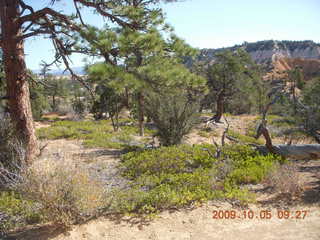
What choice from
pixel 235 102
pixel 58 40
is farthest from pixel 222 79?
pixel 58 40

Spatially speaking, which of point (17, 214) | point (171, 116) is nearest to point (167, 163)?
point (17, 214)

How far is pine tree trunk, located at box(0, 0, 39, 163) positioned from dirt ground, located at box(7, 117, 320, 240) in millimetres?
2387

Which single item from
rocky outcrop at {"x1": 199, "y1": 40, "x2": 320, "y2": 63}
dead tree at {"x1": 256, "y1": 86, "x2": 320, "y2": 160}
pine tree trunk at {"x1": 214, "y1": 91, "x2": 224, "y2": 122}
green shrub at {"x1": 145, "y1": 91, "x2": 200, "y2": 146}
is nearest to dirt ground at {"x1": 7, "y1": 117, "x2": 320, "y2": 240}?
dead tree at {"x1": 256, "y1": 86, "x2": 320, "y2": 160}

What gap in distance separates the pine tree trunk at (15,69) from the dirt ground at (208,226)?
2387mm

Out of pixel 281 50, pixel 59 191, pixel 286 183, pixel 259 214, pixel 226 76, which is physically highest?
pixel 281 50

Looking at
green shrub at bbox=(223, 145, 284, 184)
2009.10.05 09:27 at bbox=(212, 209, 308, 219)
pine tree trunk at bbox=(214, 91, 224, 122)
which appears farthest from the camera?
pine tree trunk at bbox=(214, 91, 224, 122)

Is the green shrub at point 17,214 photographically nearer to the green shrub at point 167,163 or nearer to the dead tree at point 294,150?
the green shrub at point 167,163

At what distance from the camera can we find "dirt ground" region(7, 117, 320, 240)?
3393mm

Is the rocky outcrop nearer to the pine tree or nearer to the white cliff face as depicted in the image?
the white cliff face

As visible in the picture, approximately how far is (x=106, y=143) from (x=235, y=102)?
1871cm

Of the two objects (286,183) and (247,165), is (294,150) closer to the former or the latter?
(247,165)

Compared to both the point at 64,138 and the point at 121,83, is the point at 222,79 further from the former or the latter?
the point at 121,83

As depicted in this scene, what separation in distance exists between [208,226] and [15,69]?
4.63m

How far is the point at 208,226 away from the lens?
3.68 metres
